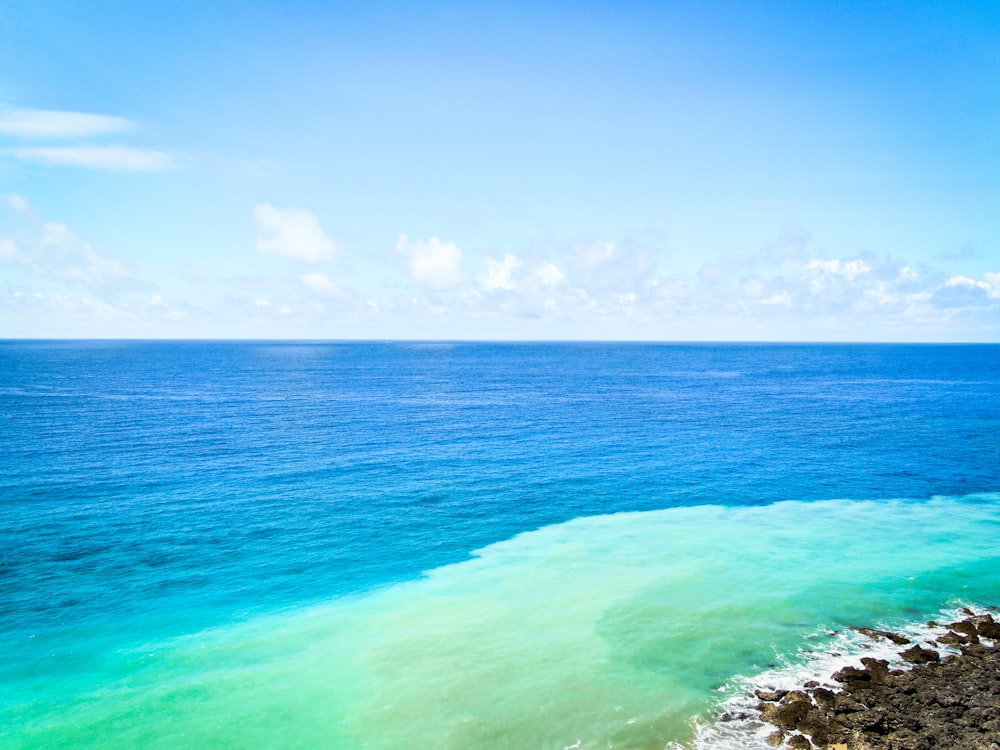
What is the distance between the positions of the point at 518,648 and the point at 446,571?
11500 millimetres

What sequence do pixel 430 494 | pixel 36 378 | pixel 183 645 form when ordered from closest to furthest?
pixel 183 645 → pixel 430 494 → pixel 36 378

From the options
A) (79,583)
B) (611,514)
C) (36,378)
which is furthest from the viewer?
(36,378)

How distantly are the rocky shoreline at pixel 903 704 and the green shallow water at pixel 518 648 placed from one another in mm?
3255

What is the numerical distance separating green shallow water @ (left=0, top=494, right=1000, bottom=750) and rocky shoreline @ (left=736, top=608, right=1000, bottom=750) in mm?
3255

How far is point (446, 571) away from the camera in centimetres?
4325

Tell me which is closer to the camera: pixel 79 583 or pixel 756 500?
pixel 79 583

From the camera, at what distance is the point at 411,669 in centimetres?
3105

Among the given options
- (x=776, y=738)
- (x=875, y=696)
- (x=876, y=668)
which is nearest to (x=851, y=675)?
(x=876, y=668)

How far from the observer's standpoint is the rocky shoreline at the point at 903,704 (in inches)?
945

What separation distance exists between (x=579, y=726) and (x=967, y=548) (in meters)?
39.4

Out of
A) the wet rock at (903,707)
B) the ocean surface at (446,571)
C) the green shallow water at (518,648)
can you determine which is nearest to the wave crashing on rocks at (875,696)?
the wet rock at (903,707)

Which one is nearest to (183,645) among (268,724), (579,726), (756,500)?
(268,724)

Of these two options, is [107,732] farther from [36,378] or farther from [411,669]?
[36,378]

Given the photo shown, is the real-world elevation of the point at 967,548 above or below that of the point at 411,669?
above
